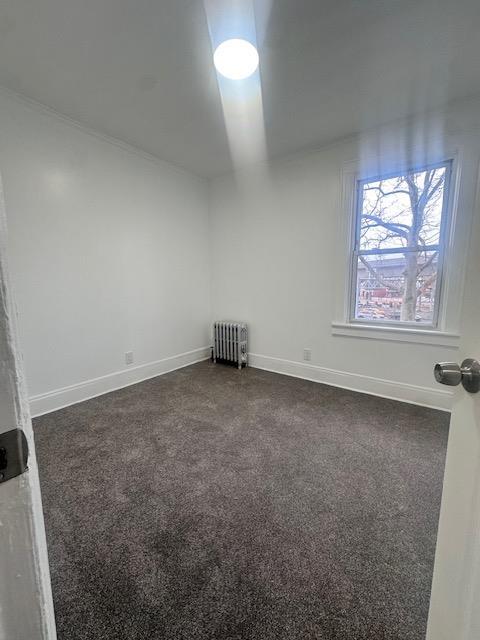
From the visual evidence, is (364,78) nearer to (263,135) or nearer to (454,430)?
(263,135)

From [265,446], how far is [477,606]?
4.89ft

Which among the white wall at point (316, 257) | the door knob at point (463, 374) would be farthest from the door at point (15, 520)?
the white wall at point (316, 257)

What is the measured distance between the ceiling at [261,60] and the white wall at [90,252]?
0.36m

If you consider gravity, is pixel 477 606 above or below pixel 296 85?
below

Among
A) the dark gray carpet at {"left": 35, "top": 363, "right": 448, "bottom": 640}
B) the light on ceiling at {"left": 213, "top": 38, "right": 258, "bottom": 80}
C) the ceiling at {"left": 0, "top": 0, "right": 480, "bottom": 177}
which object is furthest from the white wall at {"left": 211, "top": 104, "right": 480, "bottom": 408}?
the light on ceiling at {"left": 213, "top": 38, "right": 258, "bottom": 80}

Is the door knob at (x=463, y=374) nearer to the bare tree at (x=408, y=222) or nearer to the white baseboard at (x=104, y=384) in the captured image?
the bare tree at (x=408, y=222)

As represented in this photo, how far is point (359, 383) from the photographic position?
292 centimetres

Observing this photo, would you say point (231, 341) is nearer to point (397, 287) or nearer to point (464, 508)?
point (397, 287)

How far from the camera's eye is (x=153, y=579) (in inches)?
43.8

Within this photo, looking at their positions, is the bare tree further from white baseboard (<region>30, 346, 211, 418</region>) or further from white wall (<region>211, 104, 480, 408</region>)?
white baseboard (<region>30, 346, 211, 418</region>)

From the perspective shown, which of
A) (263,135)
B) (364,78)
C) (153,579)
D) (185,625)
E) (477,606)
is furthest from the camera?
(263,135)

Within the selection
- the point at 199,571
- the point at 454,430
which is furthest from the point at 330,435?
the point at 454,430

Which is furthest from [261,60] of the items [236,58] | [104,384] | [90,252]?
[104,384]

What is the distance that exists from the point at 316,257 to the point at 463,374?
2.63 meters
